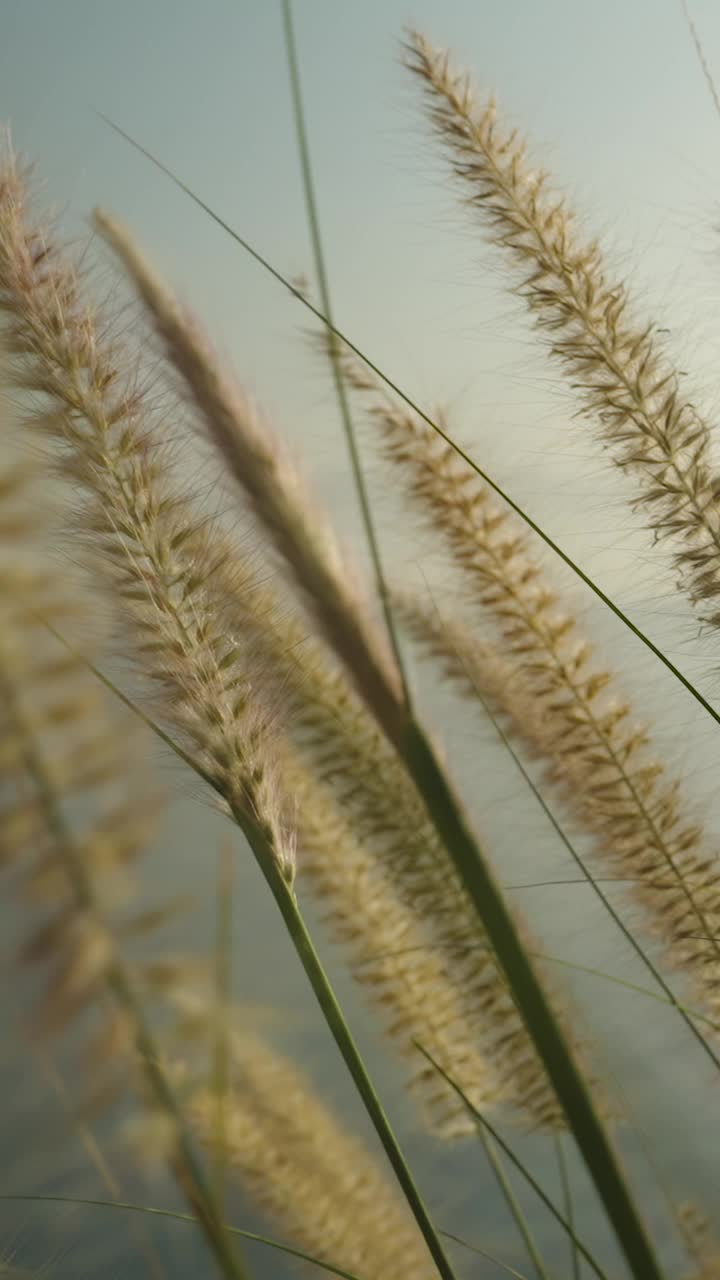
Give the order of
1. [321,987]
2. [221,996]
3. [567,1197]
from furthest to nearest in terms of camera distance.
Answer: [567,1197]
[321,987]
[221,996]

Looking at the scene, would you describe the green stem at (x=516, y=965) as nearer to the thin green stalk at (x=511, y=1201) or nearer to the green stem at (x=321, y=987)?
the green stem at (x=321, y=987)

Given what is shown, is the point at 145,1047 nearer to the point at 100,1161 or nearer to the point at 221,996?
the point at 221,996

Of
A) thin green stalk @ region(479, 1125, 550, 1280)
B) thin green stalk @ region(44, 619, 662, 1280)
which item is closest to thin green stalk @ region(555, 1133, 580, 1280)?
thin green stalk @ region(479, 1125, 550, 1280)

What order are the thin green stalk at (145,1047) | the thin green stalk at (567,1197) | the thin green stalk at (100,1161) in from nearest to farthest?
the thin green stalk at (145,1047) < the thin green stalk at (100,1161) < the thin green stalk at (567,1197)

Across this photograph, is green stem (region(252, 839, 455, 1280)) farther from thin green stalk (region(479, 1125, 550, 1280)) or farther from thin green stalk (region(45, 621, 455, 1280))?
thin green stalk (region(479, 1125, 550, 1280))

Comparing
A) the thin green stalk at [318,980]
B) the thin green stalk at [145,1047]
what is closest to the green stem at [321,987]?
the thin green stalk at [318,980]

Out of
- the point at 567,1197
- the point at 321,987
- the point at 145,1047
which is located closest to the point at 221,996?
the point at 145,1047

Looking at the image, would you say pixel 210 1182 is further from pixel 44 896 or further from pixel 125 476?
pixel 125 476

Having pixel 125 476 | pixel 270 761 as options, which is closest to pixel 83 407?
pixel 125 476
